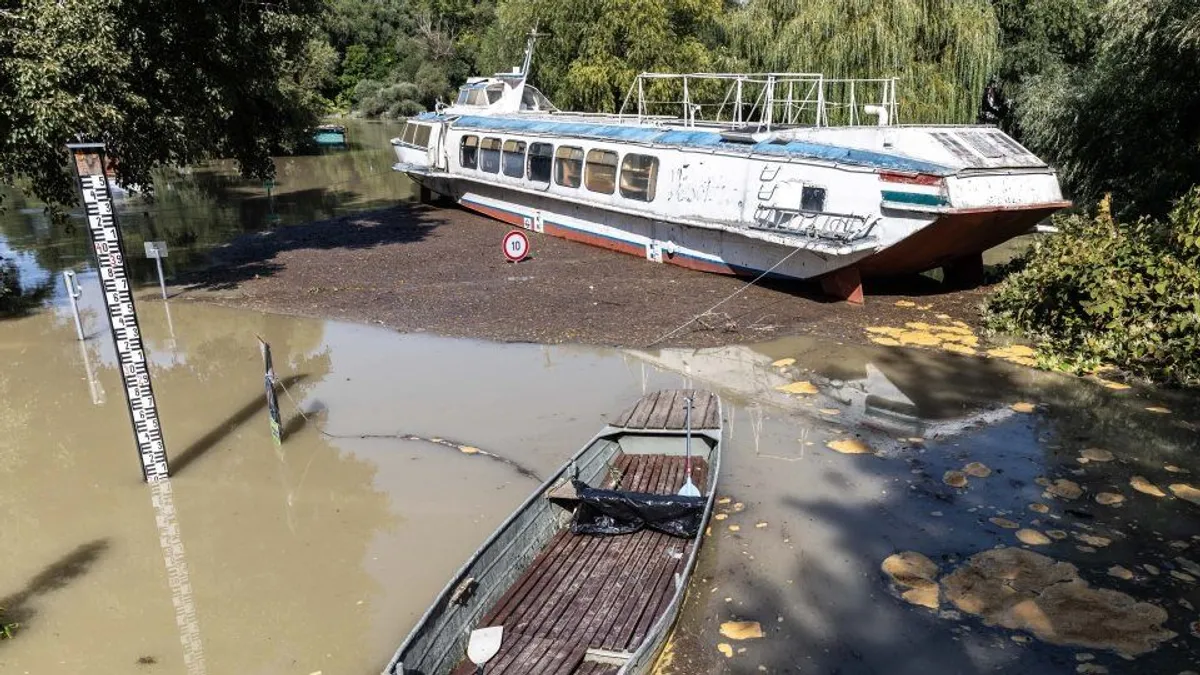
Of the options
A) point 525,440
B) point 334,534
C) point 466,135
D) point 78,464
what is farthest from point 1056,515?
point 466,135

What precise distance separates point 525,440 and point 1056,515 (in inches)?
225

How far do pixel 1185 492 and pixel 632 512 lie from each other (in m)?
5.73

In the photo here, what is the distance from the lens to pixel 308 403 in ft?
35.9

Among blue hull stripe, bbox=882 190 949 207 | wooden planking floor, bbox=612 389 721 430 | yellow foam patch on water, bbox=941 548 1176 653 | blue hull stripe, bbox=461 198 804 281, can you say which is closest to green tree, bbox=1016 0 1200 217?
blue hull stripe, bbox=882 190 949 207

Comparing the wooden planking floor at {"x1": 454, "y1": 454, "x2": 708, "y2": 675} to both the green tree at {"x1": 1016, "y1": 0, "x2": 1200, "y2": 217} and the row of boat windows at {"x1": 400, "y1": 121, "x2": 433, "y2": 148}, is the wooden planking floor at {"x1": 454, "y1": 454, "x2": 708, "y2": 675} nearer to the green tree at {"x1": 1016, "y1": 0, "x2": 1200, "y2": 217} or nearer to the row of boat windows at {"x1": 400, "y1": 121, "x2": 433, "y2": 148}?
the green tree at {"x1": 1016, "y1": 0, "x2": 1200, "y2": 217}

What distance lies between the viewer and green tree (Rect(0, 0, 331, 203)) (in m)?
12.4

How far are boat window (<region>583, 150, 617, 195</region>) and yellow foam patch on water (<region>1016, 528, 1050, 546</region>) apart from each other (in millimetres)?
12520

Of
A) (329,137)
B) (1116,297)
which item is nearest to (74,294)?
(1116,297)

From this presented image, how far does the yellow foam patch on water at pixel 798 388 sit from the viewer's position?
1101cm

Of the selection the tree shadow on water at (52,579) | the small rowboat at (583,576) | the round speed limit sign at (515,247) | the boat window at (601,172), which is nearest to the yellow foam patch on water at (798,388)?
the small rowboat at (583,576)

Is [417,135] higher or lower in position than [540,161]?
higher

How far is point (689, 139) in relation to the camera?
→ 1669cm

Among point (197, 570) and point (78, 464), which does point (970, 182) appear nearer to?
point (197, 570)

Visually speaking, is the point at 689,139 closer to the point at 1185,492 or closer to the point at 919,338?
the point at 919,338
